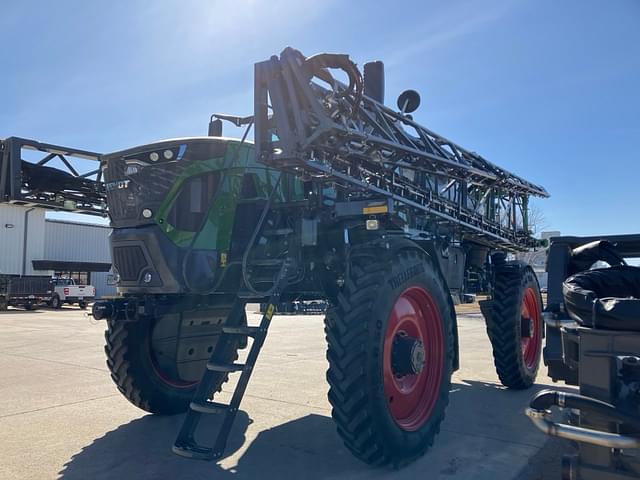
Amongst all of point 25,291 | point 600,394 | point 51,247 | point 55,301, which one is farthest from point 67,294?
point 600,394

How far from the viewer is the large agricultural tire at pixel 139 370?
5551mm

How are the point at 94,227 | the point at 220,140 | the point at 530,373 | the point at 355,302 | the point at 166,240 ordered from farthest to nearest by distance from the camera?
the point at 94,227 → the point at 530,373 → the point at 220,140 → the point at 166,240 → the point at 355,302

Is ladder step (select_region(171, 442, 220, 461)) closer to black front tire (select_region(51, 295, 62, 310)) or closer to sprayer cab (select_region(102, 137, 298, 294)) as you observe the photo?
sprayer cab (select_region(102, 137, 298, 294))

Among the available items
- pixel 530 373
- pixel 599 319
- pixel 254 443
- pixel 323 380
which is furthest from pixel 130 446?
pixel 530 373

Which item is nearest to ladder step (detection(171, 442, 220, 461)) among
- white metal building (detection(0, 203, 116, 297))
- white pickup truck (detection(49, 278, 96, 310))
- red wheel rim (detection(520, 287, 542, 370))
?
red wheel rim (detection(520, 287, 542, 370))

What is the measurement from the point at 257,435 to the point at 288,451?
0.57 metres

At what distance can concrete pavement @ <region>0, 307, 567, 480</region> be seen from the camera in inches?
172

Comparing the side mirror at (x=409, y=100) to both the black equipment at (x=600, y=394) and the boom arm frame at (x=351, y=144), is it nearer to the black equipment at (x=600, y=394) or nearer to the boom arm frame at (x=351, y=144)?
the boom arm frame at (x=351, y=144)

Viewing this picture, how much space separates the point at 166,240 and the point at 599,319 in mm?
3456

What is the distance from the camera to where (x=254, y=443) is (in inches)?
199

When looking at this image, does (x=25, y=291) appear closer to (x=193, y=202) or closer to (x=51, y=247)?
(x=51, y=247)

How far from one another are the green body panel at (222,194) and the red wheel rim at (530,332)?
163 inches

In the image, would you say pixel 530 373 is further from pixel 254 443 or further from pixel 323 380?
pixel 254 443

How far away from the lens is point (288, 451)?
15.8 feet
